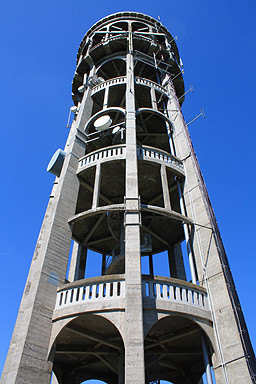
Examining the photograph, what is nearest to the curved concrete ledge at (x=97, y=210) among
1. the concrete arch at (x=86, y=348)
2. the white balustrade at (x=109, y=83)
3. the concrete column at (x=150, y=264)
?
the concrete arch at (x=86, y=348)

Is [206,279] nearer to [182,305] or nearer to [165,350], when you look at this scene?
Result: [182,305]

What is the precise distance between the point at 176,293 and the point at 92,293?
292cm

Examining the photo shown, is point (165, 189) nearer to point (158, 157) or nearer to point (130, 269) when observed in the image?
point (158, 157)

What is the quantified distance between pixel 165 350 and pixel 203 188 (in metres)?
7.63

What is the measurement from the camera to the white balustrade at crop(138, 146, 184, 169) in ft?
49.8

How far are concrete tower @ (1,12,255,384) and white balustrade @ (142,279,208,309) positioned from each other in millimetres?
39

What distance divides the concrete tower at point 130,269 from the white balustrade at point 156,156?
6 centimetres

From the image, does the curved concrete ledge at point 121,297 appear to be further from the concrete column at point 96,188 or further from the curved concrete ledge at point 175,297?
the concrete column at point 96,188

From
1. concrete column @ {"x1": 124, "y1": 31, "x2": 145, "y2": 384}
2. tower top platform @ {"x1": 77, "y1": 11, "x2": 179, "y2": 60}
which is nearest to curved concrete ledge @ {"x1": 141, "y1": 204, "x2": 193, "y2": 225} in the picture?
concrete column @ {"x1": 124, "y1": 31, "x2": 145, "y2": 384}

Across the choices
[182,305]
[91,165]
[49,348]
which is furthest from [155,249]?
[49,348]

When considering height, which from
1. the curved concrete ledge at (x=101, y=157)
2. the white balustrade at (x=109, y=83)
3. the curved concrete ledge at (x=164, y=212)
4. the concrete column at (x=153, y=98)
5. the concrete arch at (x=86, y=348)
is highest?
the white balustrade at (x=109, y=83)

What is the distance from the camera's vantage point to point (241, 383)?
9055mm

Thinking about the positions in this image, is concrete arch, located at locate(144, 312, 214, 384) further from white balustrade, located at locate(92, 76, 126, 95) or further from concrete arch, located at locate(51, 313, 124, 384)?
white balustrade, located at locate(92, 76, 126, 95)

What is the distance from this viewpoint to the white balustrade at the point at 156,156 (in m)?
15.2
